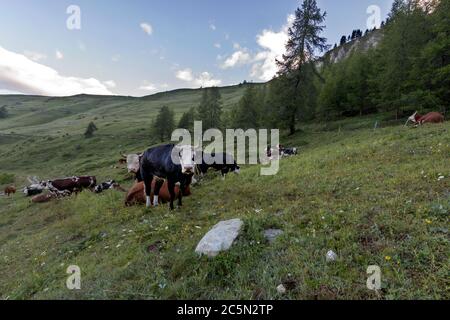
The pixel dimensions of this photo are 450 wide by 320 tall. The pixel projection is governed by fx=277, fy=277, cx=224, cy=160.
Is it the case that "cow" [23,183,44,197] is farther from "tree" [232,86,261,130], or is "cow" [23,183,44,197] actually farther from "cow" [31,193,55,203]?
"tree" [232,86,261,130]

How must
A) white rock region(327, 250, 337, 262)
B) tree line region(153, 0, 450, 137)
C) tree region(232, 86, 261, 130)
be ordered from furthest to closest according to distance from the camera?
tree region(232, 86, 261, 130), tree line region(153, 0, 450, 137), white rock region(327, 250, 337, 262)

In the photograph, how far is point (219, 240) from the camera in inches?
221

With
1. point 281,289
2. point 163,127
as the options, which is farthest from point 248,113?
point 281,289

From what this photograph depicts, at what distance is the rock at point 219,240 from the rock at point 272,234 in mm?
591

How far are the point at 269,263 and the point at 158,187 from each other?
664cm

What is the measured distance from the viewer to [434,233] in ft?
16.3

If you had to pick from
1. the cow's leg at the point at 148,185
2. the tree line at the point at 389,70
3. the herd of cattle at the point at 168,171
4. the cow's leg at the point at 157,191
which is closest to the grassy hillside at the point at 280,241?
the cow's leg at the point at 148,185

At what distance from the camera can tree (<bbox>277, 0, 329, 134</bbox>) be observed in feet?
112

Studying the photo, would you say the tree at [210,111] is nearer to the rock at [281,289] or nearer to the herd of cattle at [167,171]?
the herd of cattle at [167,171]

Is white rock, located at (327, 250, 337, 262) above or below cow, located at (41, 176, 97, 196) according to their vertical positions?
above

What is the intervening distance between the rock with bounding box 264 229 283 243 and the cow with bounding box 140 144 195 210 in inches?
116

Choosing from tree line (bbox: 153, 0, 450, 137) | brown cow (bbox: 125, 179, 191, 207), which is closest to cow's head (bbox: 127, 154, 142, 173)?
brown cow (bbox: 125, 179, 191, 207)
